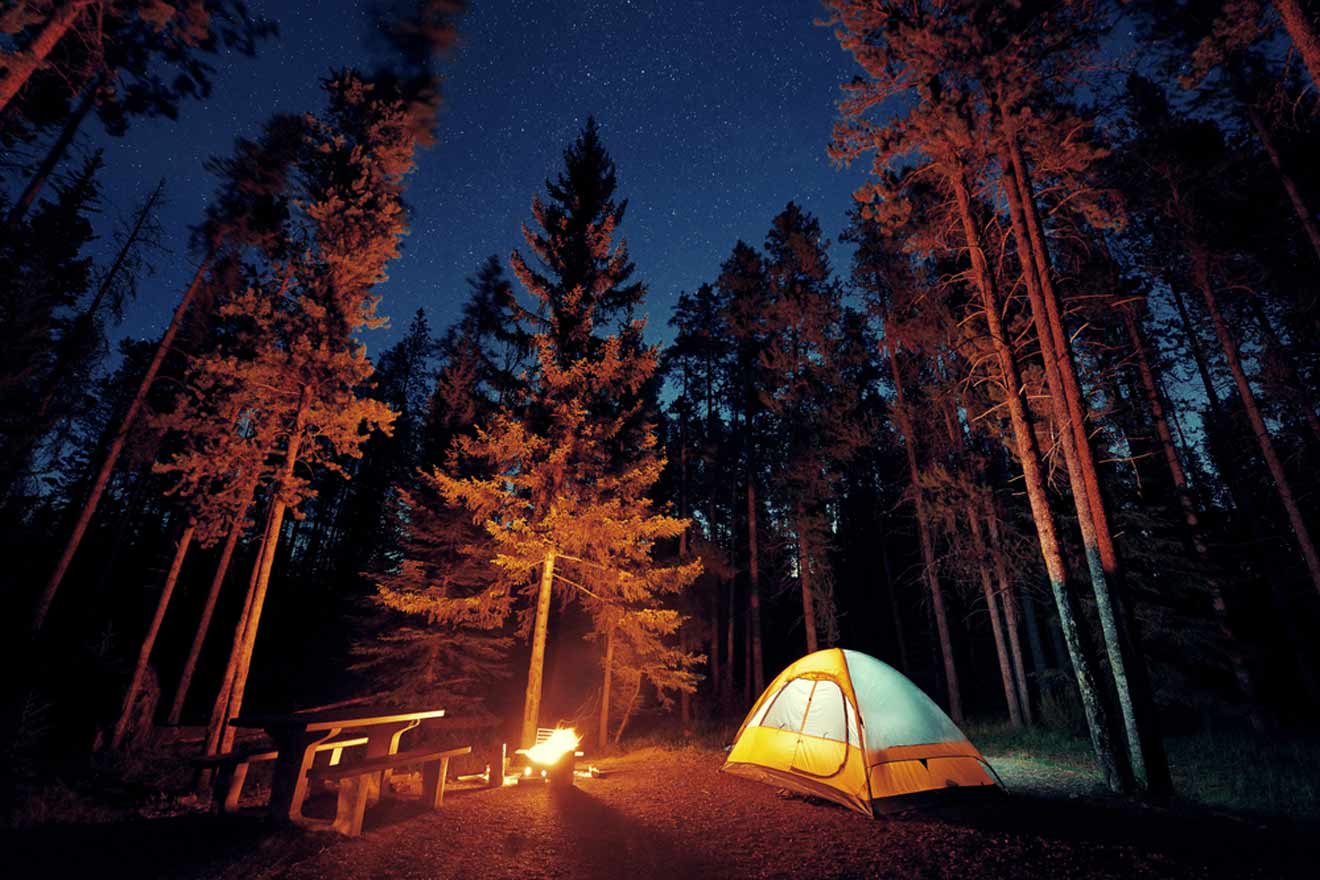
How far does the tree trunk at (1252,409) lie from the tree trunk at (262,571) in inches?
921

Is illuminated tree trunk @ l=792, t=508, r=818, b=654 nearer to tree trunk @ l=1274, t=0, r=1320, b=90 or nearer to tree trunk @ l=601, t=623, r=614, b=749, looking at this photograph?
tree trunk @ l=601, t=623, r=614, b=749

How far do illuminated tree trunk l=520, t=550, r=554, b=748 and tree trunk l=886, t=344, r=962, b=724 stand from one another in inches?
450

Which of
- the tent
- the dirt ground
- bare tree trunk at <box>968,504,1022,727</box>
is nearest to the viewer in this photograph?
the dirt ground

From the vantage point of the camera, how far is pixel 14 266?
14.6 metres

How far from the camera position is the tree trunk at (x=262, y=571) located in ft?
34.5

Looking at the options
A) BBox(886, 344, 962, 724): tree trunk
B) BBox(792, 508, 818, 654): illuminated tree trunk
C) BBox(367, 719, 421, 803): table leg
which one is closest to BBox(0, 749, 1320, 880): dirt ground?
BBox(367, 719, 421, 803): table leg

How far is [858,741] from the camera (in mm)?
7516

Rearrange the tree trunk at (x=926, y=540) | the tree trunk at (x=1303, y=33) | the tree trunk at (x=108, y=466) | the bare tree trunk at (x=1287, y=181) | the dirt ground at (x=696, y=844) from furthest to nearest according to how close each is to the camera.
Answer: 1. the tree trunk at (x=926, y=540)
2. the tree trunk at (x=108, y=466)
3. the bare tree trunk at (x=1287, y=181)
4. the tree trunk at (x=1303, y=33)
5. the dirt ground at (x=696, y=844)

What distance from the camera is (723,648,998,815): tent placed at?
23.9 feet

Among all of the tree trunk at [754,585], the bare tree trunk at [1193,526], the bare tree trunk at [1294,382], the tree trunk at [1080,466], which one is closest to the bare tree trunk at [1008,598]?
the bare tree trunk at [1193,526]

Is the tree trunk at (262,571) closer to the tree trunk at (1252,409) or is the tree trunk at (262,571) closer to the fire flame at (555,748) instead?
the fire flame at (555,748)

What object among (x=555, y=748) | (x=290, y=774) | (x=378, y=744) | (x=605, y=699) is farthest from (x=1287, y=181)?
(x=605, y=699)

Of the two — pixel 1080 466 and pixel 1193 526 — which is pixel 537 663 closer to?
pixel 1080 466

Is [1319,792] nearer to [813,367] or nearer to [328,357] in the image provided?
[813,367]
